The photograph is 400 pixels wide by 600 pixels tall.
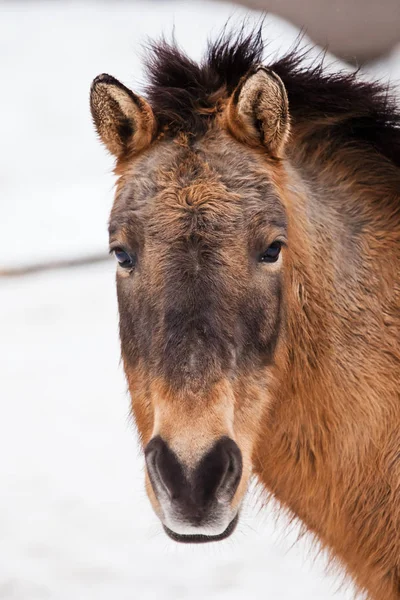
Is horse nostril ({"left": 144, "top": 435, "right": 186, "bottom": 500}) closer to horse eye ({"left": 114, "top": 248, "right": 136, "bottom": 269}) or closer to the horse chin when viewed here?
the horse chin

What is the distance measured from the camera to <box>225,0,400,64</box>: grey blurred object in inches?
396

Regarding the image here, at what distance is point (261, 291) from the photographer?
249 centimetres

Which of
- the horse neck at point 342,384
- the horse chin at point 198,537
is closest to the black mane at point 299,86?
the horse neck at point 342,384

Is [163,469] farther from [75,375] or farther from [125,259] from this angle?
[75,375]

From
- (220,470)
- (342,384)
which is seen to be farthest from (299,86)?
(220,470)

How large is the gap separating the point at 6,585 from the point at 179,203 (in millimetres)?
2798

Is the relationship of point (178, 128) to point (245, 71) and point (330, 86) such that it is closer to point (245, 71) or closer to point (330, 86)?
point (245, 71)

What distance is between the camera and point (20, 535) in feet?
16.1

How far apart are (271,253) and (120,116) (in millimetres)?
690

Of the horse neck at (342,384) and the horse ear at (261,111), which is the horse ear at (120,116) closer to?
the horse ear at (261,111)

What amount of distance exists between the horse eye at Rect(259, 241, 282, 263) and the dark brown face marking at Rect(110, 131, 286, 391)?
0.02 meters

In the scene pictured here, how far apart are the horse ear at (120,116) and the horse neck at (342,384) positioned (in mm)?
510

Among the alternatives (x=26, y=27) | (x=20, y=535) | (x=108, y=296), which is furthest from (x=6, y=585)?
(x=26, y=27)

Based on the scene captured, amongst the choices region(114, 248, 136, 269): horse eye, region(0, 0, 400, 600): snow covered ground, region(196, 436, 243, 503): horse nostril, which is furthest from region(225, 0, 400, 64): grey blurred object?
region(196, 436, 243, 503): horse nostril
